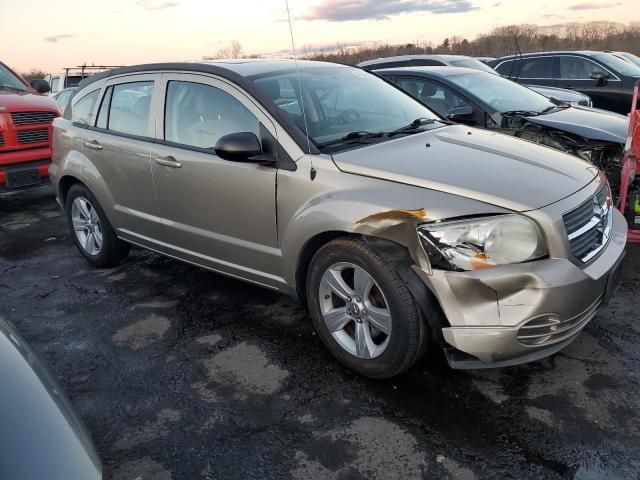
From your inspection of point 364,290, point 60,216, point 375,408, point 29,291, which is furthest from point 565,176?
point 60,216

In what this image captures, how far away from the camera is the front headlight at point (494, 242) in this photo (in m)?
2.57

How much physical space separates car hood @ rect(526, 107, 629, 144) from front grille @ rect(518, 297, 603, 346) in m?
3.34

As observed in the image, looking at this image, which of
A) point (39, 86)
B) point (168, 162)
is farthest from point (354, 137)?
point (39, 86)

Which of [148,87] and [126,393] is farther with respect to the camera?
[148,87]

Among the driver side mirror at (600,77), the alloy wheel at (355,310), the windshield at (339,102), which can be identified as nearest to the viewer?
the alloy wheel at (355,310)

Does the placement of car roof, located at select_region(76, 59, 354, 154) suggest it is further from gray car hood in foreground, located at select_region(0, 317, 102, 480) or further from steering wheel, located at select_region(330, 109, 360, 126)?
gray car hood in foreground, located at select_region(0, 317, 102, 480)

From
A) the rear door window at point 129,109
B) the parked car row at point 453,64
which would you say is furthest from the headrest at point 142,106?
the parked car row at point 453,64

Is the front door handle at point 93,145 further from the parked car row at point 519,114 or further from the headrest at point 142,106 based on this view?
the parked car row at point 519,114

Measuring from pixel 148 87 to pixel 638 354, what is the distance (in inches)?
148

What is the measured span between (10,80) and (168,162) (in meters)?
5.99

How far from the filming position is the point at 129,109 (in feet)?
14.2

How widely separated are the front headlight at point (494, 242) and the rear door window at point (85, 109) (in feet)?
11.6

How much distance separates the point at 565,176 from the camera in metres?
3.01

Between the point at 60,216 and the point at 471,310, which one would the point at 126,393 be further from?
the point at 60,216
